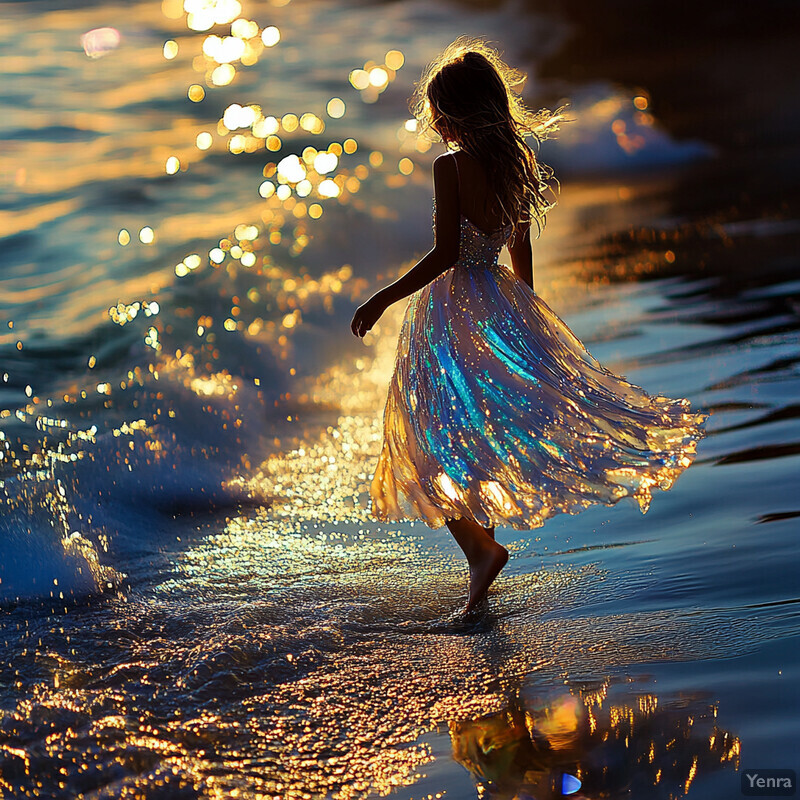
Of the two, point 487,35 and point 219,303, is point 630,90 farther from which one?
point 219,303

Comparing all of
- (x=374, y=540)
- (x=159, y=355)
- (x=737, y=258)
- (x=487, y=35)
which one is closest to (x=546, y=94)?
(x=487, y=35)

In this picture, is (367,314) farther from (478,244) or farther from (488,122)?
(488,122)

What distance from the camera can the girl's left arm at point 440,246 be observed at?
12.4ft

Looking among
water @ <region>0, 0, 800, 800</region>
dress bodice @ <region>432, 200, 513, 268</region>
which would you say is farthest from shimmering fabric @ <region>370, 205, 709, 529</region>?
water @ <region>0, 0, 800, 800</region>

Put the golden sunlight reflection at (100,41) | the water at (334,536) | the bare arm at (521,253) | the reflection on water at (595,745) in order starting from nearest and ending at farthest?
1. the reflection on water at (595,745)
2. the water at (334,536)
3. the bare arm at (521,253)
4. the golden sunlight reflection at (100,41)

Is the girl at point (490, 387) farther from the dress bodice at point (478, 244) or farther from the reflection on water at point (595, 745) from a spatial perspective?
the reflection on water at point (595, 745)

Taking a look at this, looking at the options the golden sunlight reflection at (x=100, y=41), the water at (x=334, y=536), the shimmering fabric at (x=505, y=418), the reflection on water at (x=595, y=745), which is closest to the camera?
the reflection on water at (x=595, y=745)

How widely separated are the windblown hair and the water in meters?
1.35

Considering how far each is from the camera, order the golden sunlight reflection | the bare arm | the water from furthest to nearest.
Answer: the golden sunlight reflection → the bare arm → the water

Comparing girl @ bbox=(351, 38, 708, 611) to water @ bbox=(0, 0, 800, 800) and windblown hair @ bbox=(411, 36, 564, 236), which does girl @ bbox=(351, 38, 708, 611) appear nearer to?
windblown hair @ bbox=(411, 36, 564, 236)

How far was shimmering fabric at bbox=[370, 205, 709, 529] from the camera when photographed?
3756mm

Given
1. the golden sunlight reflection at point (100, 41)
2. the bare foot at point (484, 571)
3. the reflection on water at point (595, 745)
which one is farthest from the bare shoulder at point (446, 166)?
the golden sunlight reflection at point (100, 41)

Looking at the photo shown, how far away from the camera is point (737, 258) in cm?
859

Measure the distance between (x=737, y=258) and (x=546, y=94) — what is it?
9133 mm
